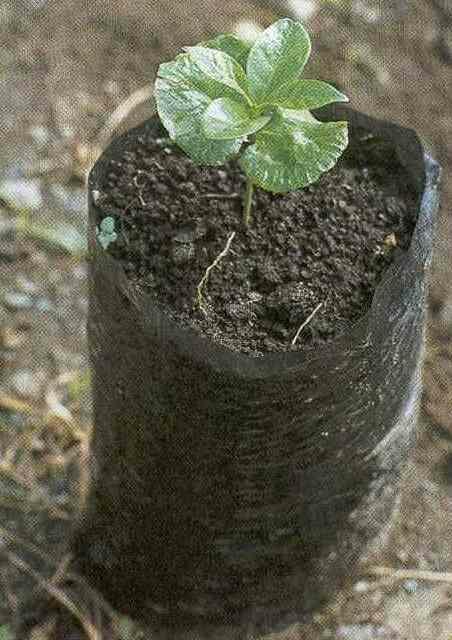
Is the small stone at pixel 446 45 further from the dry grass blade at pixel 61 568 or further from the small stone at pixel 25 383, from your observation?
the dry grass blade at pixel 61 568

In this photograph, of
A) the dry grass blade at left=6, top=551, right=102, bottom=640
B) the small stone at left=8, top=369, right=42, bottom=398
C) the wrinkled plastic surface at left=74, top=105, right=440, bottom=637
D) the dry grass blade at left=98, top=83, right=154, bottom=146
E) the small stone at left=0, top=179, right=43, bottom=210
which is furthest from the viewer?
the dry grass blade at left=98, top=83, right=154, bottom=146

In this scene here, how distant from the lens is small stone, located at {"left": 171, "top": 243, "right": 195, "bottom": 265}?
3.84 ft

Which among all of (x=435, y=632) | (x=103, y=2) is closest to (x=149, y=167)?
(x=435, y=632)

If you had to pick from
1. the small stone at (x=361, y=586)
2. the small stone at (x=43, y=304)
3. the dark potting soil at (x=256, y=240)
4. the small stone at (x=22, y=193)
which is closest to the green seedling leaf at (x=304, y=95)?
the dark potting soil at (x=256, y=240)

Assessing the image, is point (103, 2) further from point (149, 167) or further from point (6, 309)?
point (149, 167)

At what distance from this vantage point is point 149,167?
1.23 meters

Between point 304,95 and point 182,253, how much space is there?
210mm

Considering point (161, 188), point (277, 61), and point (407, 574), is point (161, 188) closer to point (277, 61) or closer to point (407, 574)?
point (277, 61)

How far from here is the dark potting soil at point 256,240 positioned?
114cm

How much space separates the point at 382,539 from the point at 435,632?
6.0 inches

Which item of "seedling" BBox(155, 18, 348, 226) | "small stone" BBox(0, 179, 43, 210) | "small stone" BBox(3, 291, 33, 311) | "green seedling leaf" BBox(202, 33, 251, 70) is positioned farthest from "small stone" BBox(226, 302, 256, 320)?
"small stone" BBox(0, 179, 43, 210)

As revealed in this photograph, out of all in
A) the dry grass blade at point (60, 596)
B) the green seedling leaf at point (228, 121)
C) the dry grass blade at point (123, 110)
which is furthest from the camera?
the dry grass blade at point (123, 110)

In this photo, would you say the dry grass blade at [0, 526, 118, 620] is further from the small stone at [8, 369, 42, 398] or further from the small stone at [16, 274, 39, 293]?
the small stone at [16, 274, 39, 293]

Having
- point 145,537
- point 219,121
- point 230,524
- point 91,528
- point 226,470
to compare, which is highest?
point 219,121
